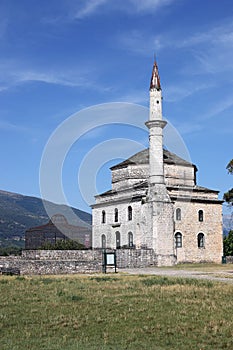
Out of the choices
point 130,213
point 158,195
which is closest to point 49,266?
point 158,195

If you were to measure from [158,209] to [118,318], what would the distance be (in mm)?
34439

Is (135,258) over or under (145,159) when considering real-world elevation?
under

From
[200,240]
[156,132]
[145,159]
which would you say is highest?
[156,132]

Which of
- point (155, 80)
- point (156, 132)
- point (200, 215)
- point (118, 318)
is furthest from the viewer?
point (200, 215)

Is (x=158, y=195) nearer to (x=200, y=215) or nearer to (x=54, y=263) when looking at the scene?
(x=200, y=215)

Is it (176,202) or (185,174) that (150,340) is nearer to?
(176,202)

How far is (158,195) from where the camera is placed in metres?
48.8

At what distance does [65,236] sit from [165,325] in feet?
207

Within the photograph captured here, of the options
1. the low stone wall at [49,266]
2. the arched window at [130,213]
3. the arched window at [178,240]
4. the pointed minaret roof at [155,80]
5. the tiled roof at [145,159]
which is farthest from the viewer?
the tiled roof at [145,159]

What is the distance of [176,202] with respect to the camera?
175 feet

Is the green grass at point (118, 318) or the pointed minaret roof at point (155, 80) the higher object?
the pointed minaret roof at point (155, 80)

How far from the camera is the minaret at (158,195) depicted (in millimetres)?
47531

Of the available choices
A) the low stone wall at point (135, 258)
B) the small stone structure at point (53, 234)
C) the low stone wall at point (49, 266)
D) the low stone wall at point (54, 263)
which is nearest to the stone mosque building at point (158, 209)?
the low stone wall at point (135, 258)

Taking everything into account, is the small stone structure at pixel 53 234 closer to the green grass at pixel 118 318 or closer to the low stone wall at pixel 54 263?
the low stone wall at pixel 54 263
